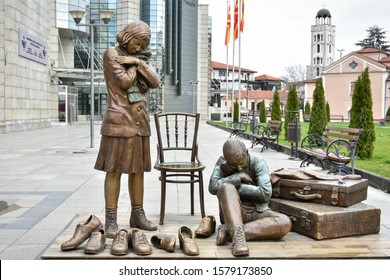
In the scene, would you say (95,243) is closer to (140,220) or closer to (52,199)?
(140,220)

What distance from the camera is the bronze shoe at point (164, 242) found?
4.14 metres

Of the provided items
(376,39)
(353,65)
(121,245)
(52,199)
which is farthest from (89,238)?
(376,39)

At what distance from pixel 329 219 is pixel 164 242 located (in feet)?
4.85

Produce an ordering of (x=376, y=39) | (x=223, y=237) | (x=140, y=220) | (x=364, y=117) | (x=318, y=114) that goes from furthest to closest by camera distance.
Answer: (x=376, y=39) < (x=318, y=114) < (x=364, y=117) < (x=140, y=220) < (x=223, y=237)

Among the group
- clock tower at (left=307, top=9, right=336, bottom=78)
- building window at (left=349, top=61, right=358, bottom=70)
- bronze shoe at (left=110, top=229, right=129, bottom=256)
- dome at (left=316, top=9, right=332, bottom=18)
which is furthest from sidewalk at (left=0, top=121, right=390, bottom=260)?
dome at (left=316, top=9, right=332, bottom=18)

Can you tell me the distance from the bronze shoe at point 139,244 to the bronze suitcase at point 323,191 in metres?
1.55

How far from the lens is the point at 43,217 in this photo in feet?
21.0

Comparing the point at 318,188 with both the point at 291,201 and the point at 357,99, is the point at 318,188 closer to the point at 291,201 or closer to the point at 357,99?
the point at 291,201

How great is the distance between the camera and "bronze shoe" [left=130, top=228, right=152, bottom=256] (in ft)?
13.4

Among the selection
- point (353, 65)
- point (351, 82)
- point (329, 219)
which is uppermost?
point (353, 65)

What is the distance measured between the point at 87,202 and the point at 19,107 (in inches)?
880

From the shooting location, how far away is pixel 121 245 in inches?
163

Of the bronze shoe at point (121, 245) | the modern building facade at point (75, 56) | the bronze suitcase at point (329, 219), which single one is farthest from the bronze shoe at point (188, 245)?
the modern building facade at point (75, 56)

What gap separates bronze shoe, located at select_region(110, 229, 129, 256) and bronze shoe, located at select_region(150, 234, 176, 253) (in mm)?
236
